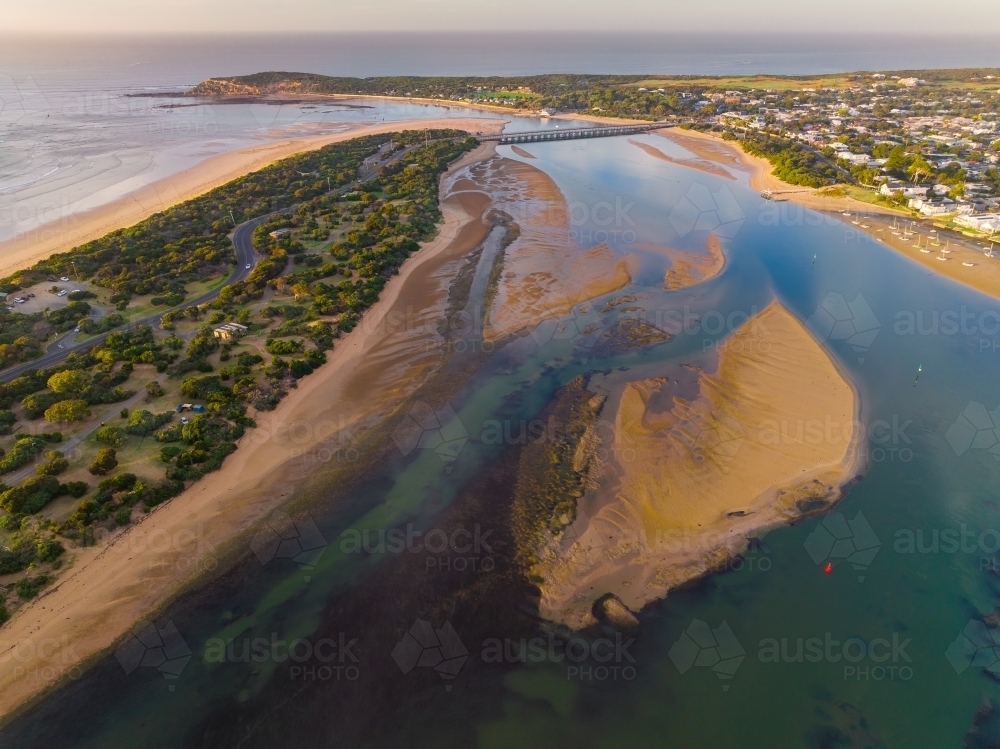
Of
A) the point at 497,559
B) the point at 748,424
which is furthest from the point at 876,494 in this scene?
the point at 497,559

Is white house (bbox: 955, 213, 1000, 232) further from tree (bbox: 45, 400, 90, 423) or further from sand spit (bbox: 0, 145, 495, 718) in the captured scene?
tree (bbox: 45, 400, 90, 423)

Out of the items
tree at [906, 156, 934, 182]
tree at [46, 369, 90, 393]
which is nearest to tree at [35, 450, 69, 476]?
tree at [46, 369, 90, 393]

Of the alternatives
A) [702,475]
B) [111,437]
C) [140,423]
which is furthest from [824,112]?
[111,437]

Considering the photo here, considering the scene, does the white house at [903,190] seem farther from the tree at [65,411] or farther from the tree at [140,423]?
the tree at [65,411]

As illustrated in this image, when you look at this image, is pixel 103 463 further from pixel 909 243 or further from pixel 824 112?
pixel 824 112

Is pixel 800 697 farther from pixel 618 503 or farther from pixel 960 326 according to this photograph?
pixel 960 326

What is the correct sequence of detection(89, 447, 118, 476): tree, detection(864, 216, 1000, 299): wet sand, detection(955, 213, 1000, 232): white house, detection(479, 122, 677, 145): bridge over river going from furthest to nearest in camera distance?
detection(479, 122, 677, 145): bridge over river → detection(955, 213, 1000, 232): white house → detection(864, 216, 1000, 299): wet sand → detection(89, 447, 118, 476): tree
